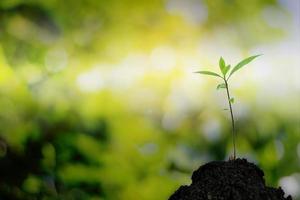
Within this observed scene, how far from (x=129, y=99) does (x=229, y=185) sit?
851mm

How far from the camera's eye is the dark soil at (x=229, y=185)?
106cm

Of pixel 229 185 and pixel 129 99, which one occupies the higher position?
pixel 129 99

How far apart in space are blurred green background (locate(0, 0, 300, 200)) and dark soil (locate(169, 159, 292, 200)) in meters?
0.71

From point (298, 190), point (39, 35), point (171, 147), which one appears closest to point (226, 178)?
point (171, 147)

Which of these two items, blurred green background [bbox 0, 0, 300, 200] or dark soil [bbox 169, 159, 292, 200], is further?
blurred green background [bbox 0, 0, 300, 200]

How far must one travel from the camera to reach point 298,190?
1916 millimetres

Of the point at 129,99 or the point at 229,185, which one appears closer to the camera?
the point at 229,185

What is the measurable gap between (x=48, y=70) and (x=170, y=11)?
48cm

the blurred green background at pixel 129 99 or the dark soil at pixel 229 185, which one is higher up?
the blurred green background at pixel 129 99

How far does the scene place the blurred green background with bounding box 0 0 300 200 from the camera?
1862 mm

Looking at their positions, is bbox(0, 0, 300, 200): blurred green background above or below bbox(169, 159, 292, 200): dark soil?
above

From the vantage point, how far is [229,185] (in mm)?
1076

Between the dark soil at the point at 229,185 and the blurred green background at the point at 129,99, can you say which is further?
the blurred green background at the point at 129,99

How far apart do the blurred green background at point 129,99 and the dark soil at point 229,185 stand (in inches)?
28.1
